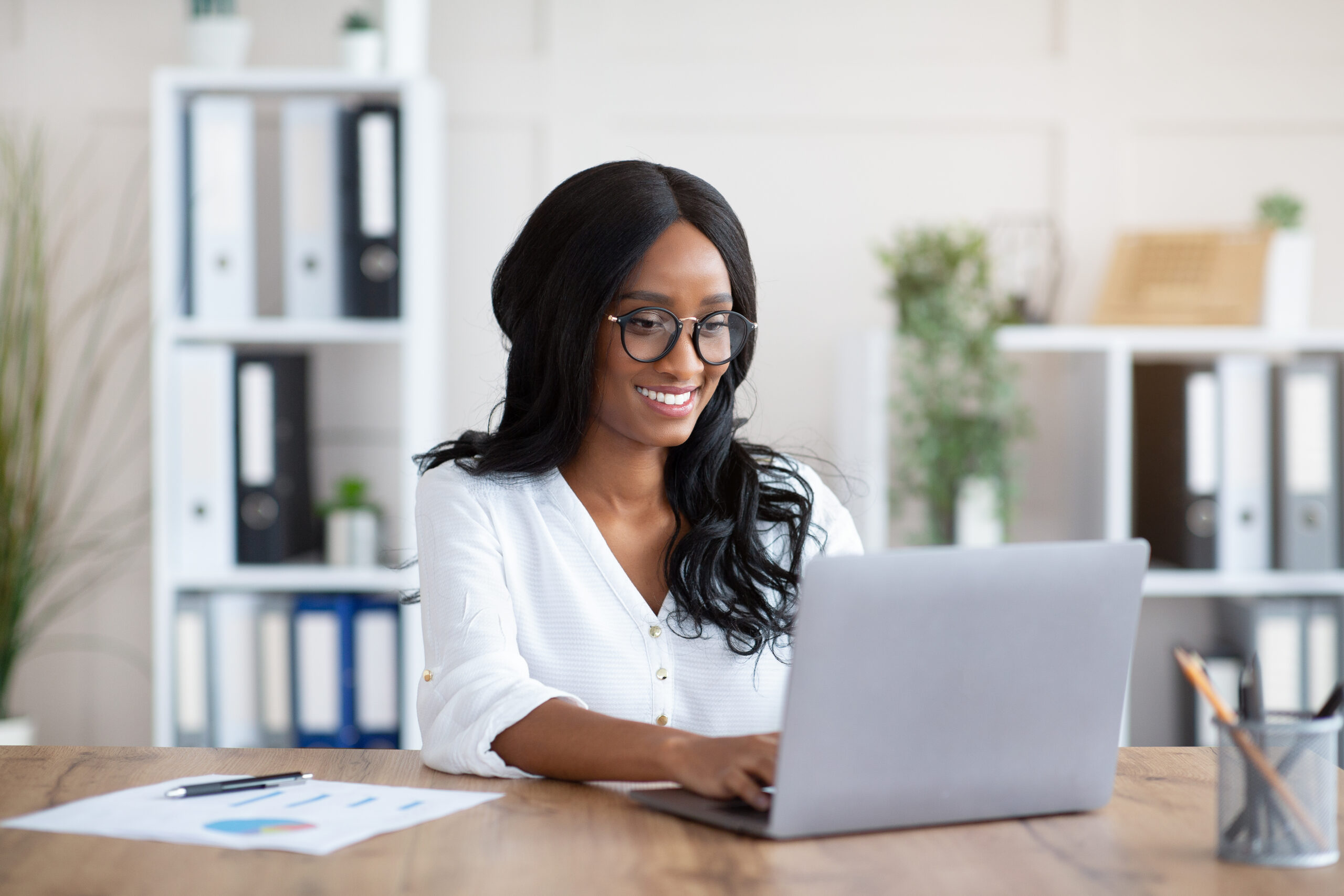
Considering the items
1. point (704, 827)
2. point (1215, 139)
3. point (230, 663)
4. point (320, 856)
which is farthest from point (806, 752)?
point (1215, 139)

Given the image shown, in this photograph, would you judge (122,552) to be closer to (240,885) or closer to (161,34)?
(161,34)

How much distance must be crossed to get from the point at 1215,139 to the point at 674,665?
2040 millimetres

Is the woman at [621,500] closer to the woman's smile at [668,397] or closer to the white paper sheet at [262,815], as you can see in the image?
the woman's smile at [668,397]

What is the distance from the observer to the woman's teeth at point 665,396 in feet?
4.81

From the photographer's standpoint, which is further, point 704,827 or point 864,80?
point 864,80

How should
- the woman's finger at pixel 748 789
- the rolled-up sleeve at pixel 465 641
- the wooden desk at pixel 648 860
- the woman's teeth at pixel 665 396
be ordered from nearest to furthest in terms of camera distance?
the wooden desk at pixel 648 860 < the woman's finger at pixel 748 789 < the rolled-up sleeve at pixel 465 641 < the woman's teeth at pixel 665 396

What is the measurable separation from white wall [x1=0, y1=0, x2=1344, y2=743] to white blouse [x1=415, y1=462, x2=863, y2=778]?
1.31 metres

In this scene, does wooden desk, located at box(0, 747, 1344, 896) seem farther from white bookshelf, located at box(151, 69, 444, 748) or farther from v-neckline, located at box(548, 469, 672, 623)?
white bookshelf, located at box(151, 69, 444, 748)

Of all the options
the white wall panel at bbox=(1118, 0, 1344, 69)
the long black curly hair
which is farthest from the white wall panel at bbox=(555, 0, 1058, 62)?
the long black curly hair

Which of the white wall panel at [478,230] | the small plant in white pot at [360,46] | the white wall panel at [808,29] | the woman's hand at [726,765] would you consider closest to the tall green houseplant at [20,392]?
the small plant in white pot at [360,46]

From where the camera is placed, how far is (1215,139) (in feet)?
9.18

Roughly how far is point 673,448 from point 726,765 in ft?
2.21

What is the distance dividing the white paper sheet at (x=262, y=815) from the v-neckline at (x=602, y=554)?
1.35 feet

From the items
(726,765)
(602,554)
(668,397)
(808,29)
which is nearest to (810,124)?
(808,29)
